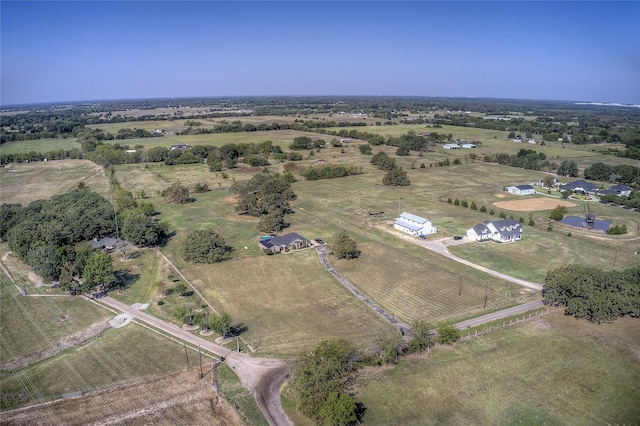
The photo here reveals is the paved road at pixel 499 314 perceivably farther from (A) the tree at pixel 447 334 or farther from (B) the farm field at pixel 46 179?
(B) the farm field at pixel 46 179

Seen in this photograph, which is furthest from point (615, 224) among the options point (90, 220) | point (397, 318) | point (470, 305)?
point (90, 220)

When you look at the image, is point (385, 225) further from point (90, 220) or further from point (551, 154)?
point (551, 154)

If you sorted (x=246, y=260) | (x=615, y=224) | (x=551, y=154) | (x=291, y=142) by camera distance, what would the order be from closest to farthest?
1. (x=246, y=260)
2. (x=615, y=224)
3. (x=551, y=154)
4. (x=291, y=142)

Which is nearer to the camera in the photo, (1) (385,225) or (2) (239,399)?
(2) (239,399)

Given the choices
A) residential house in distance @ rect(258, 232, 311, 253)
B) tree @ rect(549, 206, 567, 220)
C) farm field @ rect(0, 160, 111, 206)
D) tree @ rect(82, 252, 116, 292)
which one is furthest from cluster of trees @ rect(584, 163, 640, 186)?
farm field @ rect(0, 160, 111, 206)

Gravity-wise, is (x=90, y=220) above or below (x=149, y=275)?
above

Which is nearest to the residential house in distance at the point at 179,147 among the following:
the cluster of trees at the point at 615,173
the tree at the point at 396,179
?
the tree at the point at 396,179
